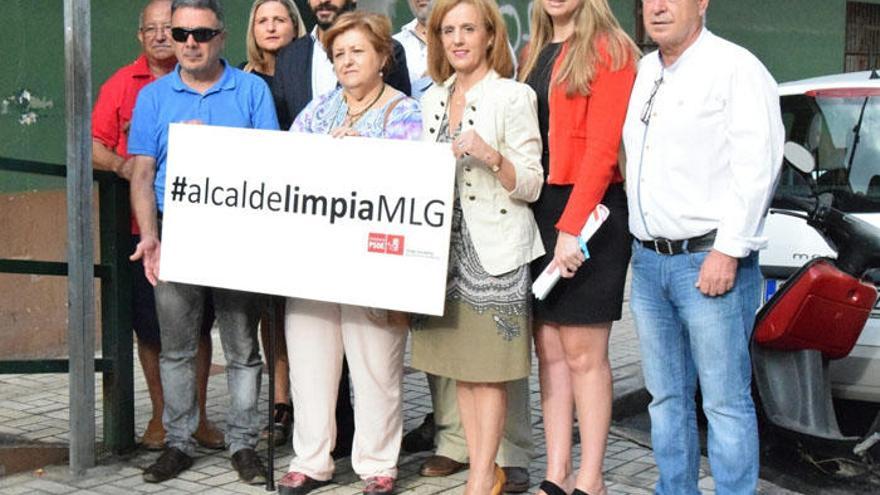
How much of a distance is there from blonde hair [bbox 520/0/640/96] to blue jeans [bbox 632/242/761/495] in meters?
0.63

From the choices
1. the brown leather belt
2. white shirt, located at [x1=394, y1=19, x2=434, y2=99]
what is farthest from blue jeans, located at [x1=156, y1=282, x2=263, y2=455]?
the brown leather belt

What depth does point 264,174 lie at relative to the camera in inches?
187

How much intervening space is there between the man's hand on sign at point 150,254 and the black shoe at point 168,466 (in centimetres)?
71

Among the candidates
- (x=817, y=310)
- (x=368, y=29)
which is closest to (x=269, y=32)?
(x=368, y=29)

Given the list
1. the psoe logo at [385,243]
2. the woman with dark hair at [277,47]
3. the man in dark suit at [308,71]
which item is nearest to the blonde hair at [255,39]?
the woman with dark hair at [277,47]

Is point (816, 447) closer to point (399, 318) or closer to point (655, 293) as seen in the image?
point (655, 293)

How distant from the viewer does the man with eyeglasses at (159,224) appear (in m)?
5.02

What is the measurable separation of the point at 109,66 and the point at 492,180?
3942 mm

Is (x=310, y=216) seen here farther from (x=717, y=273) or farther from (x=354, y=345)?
(x=717, y=273)

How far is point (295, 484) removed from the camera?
493 cm

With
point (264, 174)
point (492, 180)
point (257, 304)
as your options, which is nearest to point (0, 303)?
point (257, 304)

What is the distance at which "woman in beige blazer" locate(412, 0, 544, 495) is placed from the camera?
4.45 m

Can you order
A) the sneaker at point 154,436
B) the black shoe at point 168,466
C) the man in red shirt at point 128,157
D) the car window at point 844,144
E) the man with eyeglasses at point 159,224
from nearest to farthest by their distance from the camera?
the man with eyeglasses at point 159,224, the black shoe at point 168,466, the man in red shirt at point 128,157, the sneaker at point 154,436, the car window at point 844,144

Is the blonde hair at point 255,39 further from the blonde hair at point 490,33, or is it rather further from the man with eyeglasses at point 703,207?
the man with eyeglasses at point 703,207
